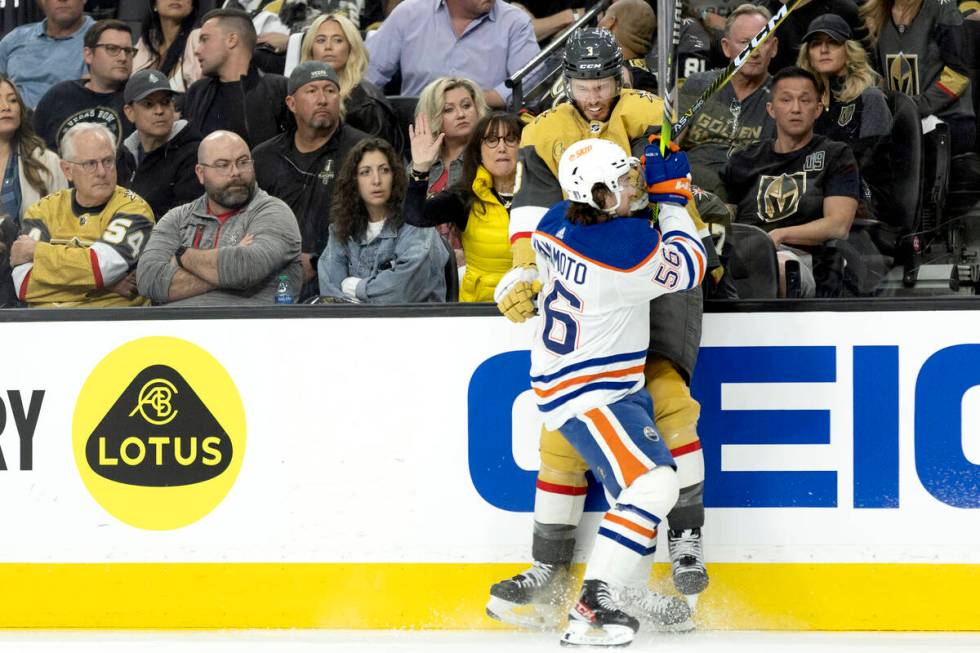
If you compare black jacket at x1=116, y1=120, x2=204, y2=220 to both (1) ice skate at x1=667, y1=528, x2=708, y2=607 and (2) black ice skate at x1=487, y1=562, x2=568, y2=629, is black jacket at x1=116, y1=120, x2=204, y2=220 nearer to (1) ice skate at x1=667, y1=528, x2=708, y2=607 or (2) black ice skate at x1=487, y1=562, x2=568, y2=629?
(2) black ice skate at x1=487, y1=562, x2=568, y2=629

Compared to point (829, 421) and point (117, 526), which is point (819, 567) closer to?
point (829, 421)

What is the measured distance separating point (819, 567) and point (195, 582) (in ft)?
5.60

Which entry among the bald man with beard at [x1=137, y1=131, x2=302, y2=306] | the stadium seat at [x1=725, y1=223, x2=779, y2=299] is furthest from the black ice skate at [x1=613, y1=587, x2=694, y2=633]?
the bald man with beard at [x1=137, y1=131, x2=302, y2=306]

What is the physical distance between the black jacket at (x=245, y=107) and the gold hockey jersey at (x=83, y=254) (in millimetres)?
427

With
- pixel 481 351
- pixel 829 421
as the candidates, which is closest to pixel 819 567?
pixel 829 421

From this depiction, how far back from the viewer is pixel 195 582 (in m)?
3.60

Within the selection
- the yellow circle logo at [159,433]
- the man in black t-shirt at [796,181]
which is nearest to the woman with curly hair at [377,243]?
the yellow circle logo at [159,433]

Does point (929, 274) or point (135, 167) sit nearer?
point (929, 274)

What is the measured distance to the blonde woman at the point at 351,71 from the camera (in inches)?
159

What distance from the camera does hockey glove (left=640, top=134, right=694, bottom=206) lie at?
124 inches

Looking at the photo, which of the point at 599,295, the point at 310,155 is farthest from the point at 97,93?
the point at 599,295

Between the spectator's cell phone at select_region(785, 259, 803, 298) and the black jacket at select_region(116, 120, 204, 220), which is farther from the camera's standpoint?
the black jacket at select_region(116, 120, 204, 220)

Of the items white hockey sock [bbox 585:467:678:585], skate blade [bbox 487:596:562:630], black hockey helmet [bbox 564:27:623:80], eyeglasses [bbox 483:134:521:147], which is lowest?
skate blade [bbox 487:596:562:630]

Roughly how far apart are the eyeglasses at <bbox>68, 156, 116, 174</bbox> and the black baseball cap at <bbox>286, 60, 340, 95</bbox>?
1.94 feet
